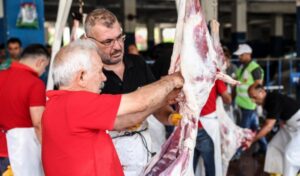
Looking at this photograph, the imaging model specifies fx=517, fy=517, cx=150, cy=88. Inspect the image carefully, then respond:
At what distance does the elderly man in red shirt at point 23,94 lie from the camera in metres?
3.77

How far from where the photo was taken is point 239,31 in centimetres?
2017

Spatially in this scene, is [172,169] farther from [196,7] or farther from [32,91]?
[32,91]

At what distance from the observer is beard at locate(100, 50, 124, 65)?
2.66 metres

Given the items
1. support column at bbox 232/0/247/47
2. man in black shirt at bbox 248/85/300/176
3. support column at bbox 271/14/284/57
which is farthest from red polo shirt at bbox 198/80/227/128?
support column at bbox 271/14/284/57

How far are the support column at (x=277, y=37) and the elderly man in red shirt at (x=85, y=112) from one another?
22.4m

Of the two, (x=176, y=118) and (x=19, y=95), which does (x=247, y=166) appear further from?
(x=176, y=118)

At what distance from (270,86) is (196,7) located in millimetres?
8965

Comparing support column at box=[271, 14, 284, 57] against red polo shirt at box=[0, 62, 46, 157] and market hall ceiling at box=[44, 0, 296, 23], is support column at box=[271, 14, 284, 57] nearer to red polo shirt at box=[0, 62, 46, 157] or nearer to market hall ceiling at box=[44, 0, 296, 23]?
market hall ceiling at box=[44, 0, 296, 23]

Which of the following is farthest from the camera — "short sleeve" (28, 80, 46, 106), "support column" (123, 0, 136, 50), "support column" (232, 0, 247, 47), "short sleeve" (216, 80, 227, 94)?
"support column" (232, 0, 247, 47)

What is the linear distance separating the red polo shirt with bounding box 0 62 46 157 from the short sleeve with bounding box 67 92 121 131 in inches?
68.2

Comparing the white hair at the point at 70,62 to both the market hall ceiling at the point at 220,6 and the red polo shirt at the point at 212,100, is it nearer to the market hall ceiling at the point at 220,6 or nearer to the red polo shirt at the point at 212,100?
the red polo shirt at the point at 212,100

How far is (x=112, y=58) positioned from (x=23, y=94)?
1.33 m

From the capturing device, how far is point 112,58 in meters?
2.71

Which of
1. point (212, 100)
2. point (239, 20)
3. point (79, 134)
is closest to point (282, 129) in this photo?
point (212, 100)
